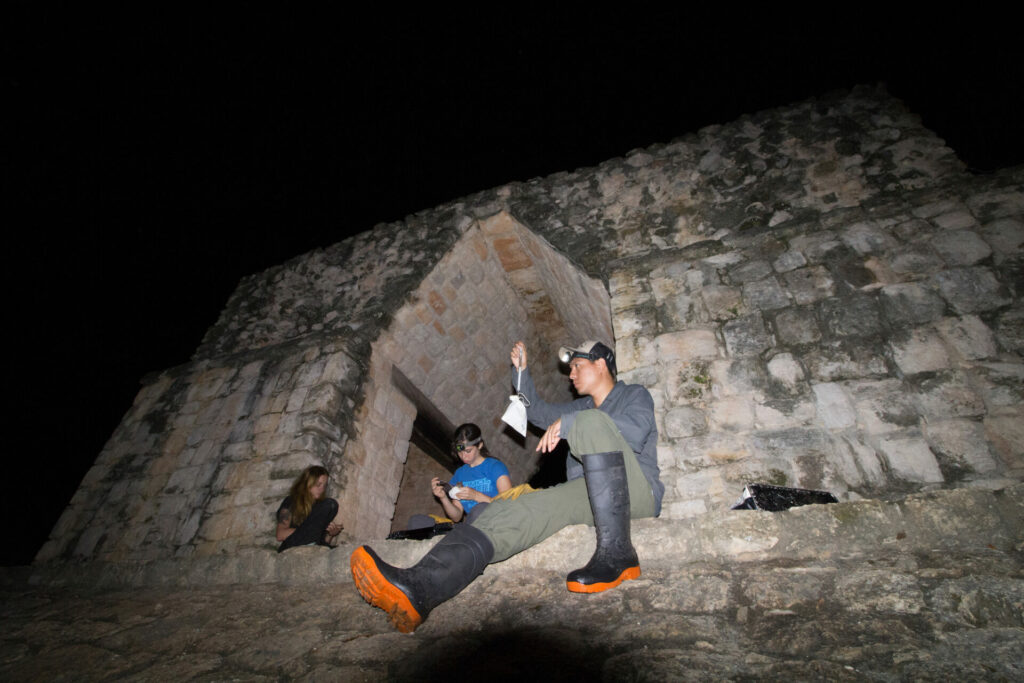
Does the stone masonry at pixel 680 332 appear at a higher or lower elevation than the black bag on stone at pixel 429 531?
higher

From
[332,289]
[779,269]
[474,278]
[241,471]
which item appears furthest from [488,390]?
[779,269]

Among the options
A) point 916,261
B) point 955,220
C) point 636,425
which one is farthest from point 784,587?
point 955,220

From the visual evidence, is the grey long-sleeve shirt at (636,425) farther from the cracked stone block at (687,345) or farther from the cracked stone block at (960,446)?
the cracked stone block at (960,446)

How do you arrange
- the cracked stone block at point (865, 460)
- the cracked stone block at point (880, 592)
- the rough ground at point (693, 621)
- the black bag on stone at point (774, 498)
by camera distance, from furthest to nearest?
the cracked stone block at point (865, 460) < the black bag on stone at point (774, 498) < the cracked stone block at point (880, 592) < the rough ground at point (693, 621)

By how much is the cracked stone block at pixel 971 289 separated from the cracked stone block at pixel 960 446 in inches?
29.9

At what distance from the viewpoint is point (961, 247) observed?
109 inches

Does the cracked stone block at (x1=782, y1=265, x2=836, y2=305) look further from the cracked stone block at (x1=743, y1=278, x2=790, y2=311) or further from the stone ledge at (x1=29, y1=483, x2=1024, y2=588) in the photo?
the stone ledge at (x1=29, y1=483, x2=1024, y2=588)

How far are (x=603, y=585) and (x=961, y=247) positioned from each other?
3.17 metres

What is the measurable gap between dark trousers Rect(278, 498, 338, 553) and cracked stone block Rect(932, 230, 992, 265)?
14.4ft

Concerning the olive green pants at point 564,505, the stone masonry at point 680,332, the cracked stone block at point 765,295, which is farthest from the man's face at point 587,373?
the cracked stone block at point 765,295

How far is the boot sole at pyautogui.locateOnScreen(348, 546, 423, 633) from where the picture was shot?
59.9 inches

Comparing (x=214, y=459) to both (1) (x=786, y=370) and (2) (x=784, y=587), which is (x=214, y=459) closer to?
(2) (x=784, y=587)

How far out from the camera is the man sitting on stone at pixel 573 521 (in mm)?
1561

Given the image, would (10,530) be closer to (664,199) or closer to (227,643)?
(227,643)
